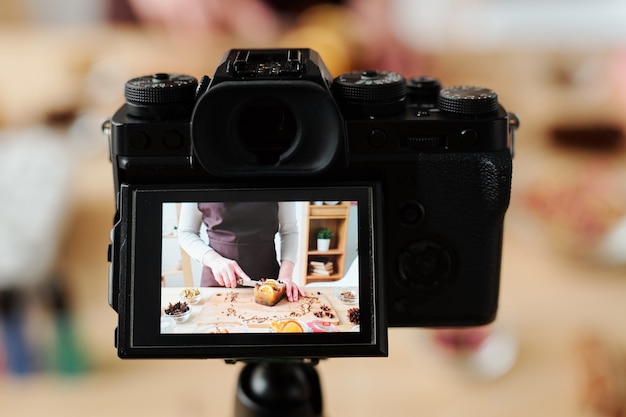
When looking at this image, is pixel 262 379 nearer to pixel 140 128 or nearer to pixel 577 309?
pixel 140 128

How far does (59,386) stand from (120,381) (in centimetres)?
8

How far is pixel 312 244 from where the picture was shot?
0.44 meters

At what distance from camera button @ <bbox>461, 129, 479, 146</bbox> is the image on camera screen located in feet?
0.26

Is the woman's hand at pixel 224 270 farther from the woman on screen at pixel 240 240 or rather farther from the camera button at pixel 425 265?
the camera button at pixel 425 265

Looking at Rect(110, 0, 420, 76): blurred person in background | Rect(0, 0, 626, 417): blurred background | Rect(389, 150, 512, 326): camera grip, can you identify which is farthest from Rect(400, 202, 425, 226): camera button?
Rect(110, 0, 420, 76): blurred person in background

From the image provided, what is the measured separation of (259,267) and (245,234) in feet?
0.07

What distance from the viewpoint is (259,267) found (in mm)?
437

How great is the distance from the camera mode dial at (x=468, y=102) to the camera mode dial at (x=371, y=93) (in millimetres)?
27

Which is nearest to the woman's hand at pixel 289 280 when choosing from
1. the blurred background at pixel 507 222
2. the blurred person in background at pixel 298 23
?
the blurred background at pixel 507 222

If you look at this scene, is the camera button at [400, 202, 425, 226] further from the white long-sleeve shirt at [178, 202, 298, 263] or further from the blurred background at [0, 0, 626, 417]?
the blurred background at [0, 0, 626, 417]

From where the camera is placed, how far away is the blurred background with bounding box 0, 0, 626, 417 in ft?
3.08

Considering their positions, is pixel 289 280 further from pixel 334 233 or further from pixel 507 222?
pixel 507 222

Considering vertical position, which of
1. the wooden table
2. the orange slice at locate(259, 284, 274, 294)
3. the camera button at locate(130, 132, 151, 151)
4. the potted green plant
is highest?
the camera button at locate(130, 132, 151, 151)

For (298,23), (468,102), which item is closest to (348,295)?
(468,102)
